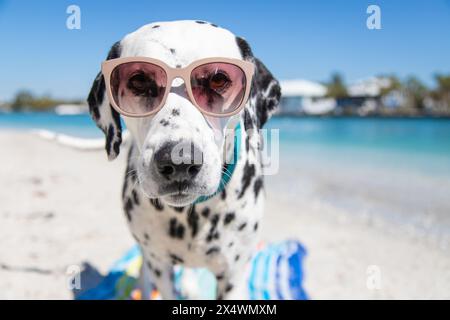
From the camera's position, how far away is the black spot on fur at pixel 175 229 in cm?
221

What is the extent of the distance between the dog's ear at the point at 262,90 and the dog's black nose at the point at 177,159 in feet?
2.05

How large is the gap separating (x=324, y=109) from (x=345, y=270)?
60.0 metres

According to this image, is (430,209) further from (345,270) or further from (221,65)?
(221,65)

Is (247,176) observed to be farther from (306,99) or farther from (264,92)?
(306,99)

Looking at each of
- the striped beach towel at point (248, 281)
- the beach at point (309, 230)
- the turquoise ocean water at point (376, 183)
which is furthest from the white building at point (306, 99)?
the striped beach towel at point (248, 281)

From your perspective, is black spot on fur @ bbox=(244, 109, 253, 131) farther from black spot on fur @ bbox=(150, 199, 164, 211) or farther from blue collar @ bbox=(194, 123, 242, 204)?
black spot on fur @ bbox=(150, 199, 164, 211)

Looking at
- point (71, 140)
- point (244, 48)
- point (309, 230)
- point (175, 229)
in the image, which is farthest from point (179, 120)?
point (309, 230)

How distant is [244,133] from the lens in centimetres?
215

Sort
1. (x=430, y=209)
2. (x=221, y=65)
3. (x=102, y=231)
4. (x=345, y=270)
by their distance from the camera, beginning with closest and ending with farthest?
(x=221, y=65) → (x=345, y=270) → (x=102, y=231) → (x=430, y=209)

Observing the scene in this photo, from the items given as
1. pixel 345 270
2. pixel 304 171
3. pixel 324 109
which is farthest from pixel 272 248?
pixel 324 109

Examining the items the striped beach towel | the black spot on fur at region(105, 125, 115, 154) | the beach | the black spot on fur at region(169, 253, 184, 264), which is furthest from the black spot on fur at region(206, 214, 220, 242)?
the beach

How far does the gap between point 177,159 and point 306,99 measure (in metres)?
58.3
